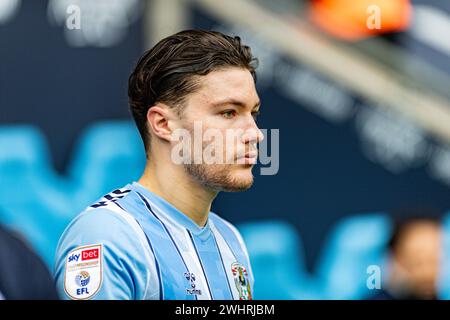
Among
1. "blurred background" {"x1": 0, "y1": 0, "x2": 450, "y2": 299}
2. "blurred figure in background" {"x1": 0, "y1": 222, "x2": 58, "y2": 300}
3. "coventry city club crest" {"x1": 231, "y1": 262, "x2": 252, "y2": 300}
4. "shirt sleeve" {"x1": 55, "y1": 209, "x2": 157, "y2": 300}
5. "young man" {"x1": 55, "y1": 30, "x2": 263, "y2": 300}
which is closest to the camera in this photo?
"blurred figure in background" {"x1": 0, "y1": 222, "x2": 58, "y2": 300}

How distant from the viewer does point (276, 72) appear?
3895 millimetres

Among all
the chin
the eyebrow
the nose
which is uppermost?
the eyebrow

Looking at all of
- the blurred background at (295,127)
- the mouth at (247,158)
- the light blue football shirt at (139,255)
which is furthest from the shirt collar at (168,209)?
the blurred background at (295,127)

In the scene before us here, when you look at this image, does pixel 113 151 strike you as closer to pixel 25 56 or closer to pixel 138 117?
pixel 25 56

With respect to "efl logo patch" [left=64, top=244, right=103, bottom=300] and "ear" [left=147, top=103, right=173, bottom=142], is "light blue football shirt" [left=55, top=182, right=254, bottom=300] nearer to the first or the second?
"efl logo patch" [left=64, top=244, right=103, bottom=300]

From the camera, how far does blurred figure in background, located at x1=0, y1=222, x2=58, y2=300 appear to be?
1.88 meters

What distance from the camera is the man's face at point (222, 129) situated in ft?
7.59

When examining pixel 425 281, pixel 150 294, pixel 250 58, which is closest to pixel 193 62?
pixel 250 58

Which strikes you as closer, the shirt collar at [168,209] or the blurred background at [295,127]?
the shirt collar at [168,209]

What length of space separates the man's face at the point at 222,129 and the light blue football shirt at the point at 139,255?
15cm

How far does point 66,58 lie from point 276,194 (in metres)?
1.20

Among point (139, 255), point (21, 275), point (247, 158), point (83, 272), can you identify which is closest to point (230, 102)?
point (247, 158)

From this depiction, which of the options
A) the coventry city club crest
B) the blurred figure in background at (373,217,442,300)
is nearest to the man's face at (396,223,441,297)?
the blurred figure in background at (373,217,442,300)

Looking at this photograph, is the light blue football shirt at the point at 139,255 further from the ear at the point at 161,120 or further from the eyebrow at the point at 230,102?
the eyebrow at the point at 230,102
